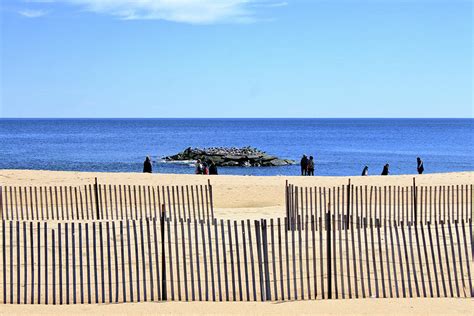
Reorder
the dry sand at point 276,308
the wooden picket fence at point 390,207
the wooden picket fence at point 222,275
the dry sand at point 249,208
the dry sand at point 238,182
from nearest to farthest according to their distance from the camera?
1. the dry sand at point 276,308
2. the dry sand at point 249,208
3. the wooden picket fence at point 222,275
4. the wooden picket fence at point 390,207
5. the dry sand at point 238,182

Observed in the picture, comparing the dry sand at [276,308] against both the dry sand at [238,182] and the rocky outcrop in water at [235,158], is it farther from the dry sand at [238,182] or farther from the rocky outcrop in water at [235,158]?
the rocky outcrop in water at [235,158]

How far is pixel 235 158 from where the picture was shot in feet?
210

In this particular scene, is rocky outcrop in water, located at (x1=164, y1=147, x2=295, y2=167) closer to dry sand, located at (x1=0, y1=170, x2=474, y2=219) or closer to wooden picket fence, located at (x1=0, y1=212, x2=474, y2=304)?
dry sand, located at (x1=0, y1=170, x2=474, y2=219)

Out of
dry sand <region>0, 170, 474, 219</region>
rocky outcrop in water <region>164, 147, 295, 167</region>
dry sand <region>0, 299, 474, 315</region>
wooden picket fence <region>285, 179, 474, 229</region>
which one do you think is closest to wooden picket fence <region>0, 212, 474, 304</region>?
dry sand <region>0, 299, 474, 315</region>

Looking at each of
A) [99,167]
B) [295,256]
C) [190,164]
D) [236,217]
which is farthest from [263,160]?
[295,256]

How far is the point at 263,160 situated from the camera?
63094mm

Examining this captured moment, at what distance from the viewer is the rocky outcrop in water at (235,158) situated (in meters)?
62.4

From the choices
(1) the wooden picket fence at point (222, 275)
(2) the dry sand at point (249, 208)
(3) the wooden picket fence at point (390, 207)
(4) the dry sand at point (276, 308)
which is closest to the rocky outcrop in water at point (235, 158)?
(2) the dry sand at point (249, 208)

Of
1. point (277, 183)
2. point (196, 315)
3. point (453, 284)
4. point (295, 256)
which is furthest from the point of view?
point (277, 183)

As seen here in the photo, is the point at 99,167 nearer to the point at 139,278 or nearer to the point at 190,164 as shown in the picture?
the point at 190,164

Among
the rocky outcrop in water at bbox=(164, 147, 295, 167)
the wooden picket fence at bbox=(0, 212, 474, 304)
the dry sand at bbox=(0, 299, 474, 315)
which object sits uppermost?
the wooden picket fence at bbox=(0, 212, 474, 304)

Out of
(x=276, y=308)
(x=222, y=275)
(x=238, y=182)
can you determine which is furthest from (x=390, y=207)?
(x=238, y=182)

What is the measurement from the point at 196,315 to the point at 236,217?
10.0 metres

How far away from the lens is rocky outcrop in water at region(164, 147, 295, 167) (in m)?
62.4
